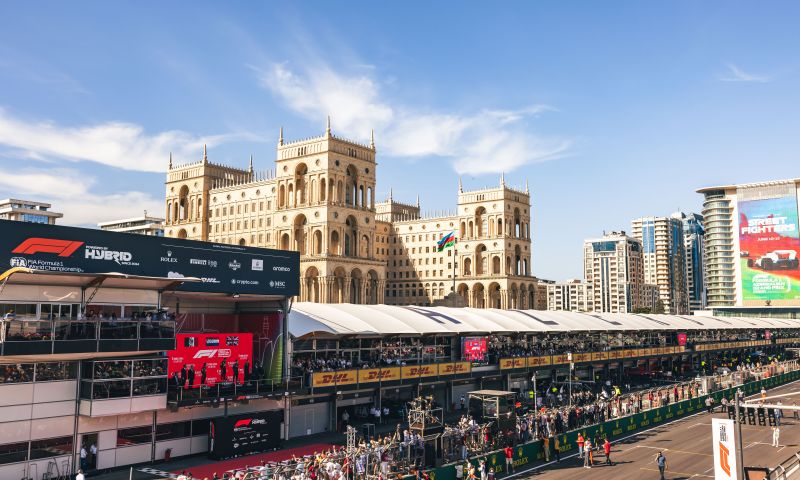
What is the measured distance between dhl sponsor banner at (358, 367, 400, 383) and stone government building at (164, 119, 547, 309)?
160ft

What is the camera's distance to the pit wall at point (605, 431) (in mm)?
38094

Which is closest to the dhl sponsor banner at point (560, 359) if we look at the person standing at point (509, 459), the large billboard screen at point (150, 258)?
the person standing at point (509, 459)

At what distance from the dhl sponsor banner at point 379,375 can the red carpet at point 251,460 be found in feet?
20.1

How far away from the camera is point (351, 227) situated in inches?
4144

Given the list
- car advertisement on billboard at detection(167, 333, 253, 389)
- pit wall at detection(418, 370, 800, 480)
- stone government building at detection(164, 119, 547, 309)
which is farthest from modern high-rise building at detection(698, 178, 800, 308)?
car advertisement on billboard at detection(167, 333, 253, 389)

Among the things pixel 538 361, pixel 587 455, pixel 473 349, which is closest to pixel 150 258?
pixel 587 455

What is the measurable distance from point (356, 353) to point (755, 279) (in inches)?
6392

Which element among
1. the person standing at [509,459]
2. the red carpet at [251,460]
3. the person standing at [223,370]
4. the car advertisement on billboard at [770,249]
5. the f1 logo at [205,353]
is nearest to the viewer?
the red carpet at [251,460]

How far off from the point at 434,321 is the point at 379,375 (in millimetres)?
11027

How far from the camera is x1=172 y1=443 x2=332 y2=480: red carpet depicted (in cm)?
3559

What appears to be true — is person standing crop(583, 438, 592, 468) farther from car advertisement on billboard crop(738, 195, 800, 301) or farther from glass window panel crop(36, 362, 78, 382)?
car advertisement on billboard crop(738, 195, 800, 301)

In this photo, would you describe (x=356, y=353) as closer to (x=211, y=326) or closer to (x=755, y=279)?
(x=211, y=326)

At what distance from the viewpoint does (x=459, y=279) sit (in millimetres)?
139750

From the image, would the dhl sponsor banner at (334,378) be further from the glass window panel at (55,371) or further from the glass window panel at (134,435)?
the glass window panel at (55,371)
